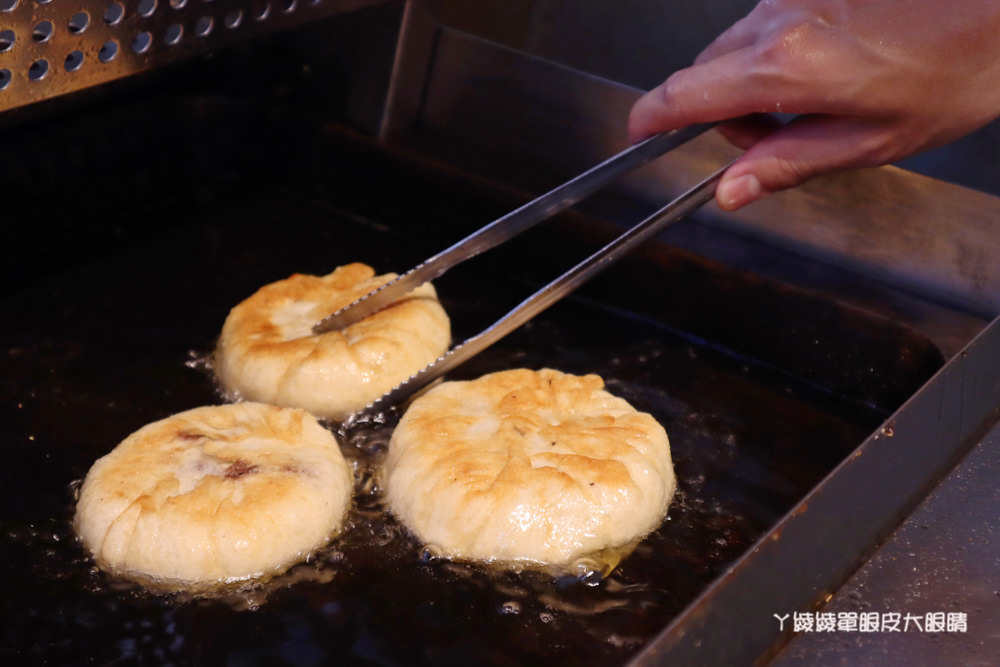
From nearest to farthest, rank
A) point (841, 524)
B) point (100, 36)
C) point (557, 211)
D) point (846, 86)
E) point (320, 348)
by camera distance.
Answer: point (841, 524)
point (100, 36)
point (846, 86)
point (557, 211)
point (320, 348)

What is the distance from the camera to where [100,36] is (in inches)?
67.5

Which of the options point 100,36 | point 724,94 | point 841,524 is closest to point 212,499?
point 100,36

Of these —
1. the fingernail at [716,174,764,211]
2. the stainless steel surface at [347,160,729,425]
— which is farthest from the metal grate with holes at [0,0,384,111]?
the fingernail at [716,174,764,211]

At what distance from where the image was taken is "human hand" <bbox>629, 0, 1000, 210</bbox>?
1.81 m

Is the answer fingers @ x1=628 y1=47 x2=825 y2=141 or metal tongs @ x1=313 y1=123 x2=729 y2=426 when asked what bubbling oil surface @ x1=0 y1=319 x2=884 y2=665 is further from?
fingers @ x1=628 y1=47 x2=825 y2=141

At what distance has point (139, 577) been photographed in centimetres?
175

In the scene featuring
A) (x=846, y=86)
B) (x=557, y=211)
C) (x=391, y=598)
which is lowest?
(x=391, y=598)

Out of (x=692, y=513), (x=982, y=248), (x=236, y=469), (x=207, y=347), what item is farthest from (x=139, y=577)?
(x=982, y=248)

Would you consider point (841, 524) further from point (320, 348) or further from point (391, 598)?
point (320, 348)

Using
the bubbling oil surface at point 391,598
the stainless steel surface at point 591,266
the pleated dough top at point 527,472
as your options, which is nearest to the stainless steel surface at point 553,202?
the stainless steel surface at point 591,266

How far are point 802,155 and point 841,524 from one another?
2.66ft

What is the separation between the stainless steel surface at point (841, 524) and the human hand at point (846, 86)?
→ 429 mm

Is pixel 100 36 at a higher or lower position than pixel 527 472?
higher

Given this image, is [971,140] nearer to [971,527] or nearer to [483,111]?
[483,111]
